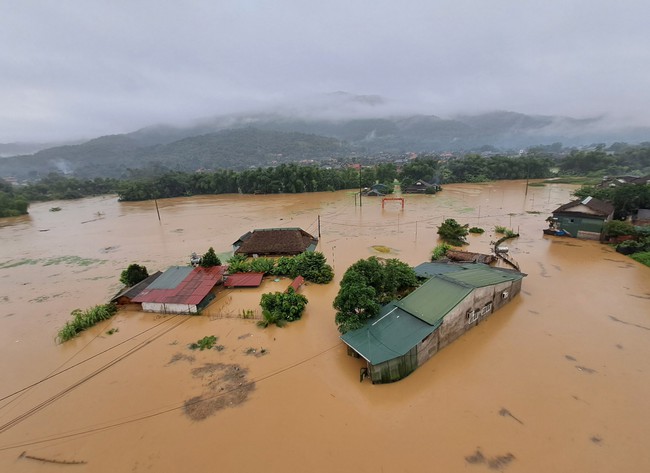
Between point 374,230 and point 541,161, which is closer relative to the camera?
point 374,230

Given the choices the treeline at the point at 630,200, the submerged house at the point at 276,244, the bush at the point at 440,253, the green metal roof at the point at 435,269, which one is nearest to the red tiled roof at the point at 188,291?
the submerged house at the point at 276,244

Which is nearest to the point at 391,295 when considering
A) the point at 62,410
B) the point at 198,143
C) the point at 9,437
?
the point at 62,410

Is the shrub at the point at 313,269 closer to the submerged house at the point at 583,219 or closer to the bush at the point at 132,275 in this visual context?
the bush at the point at 132,275

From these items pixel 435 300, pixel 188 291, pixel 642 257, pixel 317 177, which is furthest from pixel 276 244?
pixel 317 177

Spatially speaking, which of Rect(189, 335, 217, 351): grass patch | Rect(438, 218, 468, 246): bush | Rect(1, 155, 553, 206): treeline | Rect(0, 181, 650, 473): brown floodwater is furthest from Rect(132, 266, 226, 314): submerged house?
Rect(1, 155, 553, 206): treeline

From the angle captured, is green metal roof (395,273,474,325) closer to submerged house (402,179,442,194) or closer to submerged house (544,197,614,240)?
submerged house (544,197,614,240)

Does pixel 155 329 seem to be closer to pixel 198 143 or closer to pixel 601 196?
pixel 601 196
